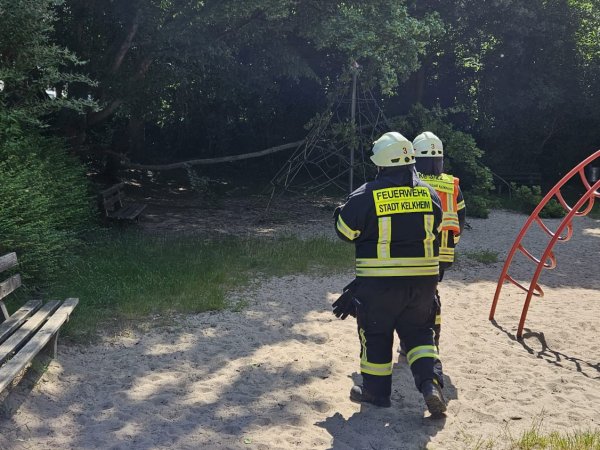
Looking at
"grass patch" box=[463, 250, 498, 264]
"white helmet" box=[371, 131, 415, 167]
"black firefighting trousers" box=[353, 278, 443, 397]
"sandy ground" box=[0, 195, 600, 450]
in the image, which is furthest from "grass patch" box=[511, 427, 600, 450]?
"grass patch" box=[463, 250, 498, 264]

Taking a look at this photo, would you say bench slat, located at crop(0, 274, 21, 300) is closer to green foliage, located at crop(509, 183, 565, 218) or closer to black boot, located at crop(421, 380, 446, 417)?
black boot, located at crop(421, 380, 446, 417)

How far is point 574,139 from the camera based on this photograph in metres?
19.0

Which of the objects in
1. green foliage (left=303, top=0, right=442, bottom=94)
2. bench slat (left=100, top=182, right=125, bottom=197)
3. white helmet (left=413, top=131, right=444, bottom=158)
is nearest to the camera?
white helmet (left=413, top=131, right=444, bottom=158)

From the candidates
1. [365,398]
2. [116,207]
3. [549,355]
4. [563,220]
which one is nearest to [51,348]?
[365,398]

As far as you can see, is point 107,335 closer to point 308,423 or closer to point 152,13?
point 308,423

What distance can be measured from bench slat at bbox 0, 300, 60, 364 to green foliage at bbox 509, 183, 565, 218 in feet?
38.1

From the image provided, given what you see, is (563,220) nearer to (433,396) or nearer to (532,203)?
(433,396)

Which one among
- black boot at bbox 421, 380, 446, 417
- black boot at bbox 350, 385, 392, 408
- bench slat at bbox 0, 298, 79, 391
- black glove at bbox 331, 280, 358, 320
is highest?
black glove at bbox 331, 280, 358, 320

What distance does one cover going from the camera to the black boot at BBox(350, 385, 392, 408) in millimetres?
4308

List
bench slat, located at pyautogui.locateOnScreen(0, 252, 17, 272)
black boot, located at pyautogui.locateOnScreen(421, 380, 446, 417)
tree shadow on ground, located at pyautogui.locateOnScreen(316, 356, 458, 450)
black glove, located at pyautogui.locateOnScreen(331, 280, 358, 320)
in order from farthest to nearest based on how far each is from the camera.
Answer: bench slat, located at pyautogui.locateOnScreen(0, 252, 17, 272) < black glove, located at pyautogui.locateOnScreen(331, 280, 358, 320) < black boot, located at pyautogui.locateOnScreen(421, 380, 446, 417) < tree shadow on ground, located at pyautogui.locateOnScreen(316, 356, 458, 450)

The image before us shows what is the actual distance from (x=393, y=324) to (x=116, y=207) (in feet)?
29.6

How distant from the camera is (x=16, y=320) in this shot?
4.89 meters

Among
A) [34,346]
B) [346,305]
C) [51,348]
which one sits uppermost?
[346,305]

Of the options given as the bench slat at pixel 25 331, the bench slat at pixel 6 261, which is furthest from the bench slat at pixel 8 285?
the bench slat at pixel 25 331
